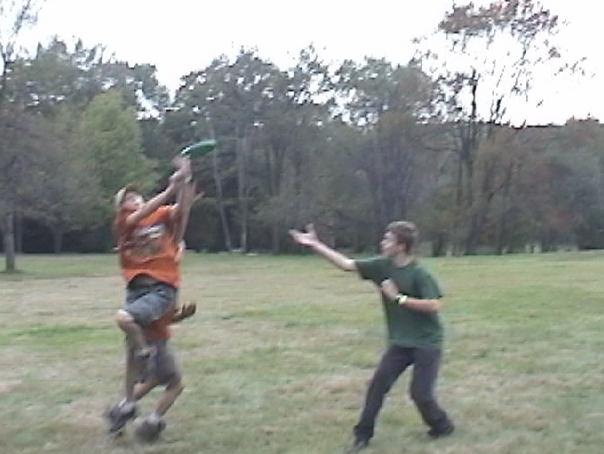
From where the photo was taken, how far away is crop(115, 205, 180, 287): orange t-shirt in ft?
21.7

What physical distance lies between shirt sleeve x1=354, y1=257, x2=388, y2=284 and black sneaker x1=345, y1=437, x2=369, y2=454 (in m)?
0.98

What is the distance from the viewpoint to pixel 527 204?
53.3 m

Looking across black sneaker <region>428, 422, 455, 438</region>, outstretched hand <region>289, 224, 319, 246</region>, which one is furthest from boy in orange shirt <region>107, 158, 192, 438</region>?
black sneaker <region>428, 422, 455, 438</region>

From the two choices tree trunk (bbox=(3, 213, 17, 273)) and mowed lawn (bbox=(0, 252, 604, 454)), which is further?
tree trunk (bbox=(3, 213, 17, 273))

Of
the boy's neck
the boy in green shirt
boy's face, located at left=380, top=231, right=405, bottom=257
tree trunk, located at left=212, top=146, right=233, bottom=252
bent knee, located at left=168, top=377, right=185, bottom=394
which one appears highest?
tree trunk, located at left=212, top=146, right=233, bottom=252

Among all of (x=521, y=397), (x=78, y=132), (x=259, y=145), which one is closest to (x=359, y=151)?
(x=259, y=145)

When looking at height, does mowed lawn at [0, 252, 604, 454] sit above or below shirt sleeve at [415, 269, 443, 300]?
below

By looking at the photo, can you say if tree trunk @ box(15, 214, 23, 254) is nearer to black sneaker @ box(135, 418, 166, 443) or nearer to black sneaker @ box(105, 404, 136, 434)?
black sneaker @ box(105, 404, 136, 434)

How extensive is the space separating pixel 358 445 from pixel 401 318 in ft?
2.70

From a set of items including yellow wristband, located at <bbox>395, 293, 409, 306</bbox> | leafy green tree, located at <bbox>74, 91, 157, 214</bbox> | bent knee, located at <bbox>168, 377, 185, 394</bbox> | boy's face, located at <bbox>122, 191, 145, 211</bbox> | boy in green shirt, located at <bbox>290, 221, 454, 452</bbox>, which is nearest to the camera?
yellow wristband, located at <bbox>395, 293, 409, 306</bbox>

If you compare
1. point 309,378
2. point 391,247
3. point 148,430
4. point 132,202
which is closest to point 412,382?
point 391,247

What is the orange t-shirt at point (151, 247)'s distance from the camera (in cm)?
662

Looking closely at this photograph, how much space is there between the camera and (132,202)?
22.1 feet

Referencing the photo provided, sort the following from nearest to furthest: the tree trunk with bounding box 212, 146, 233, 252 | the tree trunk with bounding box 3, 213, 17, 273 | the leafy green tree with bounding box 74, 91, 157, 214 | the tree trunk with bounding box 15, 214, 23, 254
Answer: the tree trunk with bounding box 3, 213, 17, 273, the leafy green tree with bounding box 74, 91, 157, 214, the tree trunk with bounding box 15, 214, 23, 254, the tree trunk with bounding box 212, 146, 233, 252
